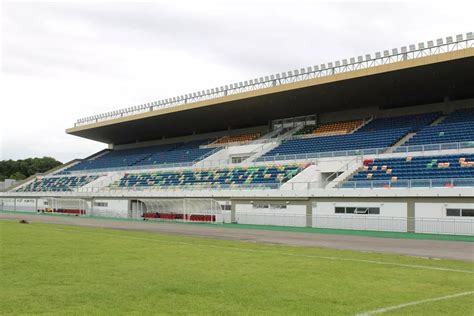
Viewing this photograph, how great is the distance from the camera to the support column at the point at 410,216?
32812mm

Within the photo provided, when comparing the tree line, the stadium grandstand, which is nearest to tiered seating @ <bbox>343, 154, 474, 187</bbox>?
the stadium grandstand

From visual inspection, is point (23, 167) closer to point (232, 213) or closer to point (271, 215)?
point (232, 213)

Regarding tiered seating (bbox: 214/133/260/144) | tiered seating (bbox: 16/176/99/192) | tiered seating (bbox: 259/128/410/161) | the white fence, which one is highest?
tiered seating (bbox: 214/133/260/144)

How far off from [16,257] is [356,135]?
39265 mm

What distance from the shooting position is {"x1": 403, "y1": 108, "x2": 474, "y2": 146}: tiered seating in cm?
4103

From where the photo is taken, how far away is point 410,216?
3341cm

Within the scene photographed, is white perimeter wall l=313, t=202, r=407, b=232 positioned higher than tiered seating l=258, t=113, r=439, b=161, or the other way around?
tiered seating l=258, t=113, r=439, b=161

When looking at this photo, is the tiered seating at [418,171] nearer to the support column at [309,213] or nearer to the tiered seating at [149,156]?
the support column at [309,213]

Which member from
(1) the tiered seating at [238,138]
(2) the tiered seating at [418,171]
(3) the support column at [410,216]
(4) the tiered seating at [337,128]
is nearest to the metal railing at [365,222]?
(3) the support column at [410,216]

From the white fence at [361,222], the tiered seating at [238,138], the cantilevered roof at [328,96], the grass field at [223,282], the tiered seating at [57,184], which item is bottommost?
the white fence at [361,222]

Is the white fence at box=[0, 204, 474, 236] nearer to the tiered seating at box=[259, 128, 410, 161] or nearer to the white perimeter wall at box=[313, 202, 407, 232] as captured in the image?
the white perimeter wall at box=[313, 202, 407, 232]

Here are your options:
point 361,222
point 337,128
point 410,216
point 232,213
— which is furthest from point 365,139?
point 410,216

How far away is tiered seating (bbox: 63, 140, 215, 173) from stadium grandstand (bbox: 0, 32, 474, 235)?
1.19ft

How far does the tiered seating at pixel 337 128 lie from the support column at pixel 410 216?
20.8 metres
